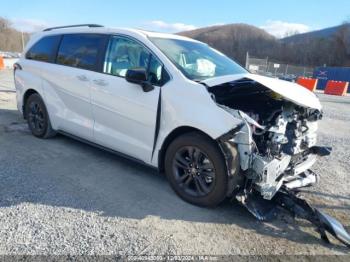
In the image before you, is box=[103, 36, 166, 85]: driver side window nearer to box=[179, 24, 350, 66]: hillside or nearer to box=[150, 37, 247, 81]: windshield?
box=[150, 37, 247, 81]: windshield

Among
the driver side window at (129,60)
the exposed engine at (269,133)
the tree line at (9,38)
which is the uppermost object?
the driver side window at (129,60)

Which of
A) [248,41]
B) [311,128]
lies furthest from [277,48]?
[311,128]

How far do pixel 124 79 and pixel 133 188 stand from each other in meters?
1.42

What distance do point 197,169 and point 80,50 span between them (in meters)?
2.76

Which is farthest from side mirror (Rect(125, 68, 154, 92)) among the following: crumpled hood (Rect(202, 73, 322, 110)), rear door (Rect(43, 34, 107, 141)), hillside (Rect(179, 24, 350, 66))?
hillside (Rect(179, 24, 350, 66))

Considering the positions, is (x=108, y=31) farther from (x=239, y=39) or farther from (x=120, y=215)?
(x=239, y=39)

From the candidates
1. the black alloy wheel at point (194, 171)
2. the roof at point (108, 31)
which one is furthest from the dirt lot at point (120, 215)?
the roof at point (108, 31)

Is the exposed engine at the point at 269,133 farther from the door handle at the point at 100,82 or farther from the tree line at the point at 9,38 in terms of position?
the tree line at the point at 9,38

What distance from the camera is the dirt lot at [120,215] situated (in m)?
3.23

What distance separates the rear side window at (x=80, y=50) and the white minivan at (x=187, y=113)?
0.02m

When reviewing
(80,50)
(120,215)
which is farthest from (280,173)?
(80,50)

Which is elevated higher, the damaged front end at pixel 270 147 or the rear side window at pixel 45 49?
the rear side window at pixel 45 49

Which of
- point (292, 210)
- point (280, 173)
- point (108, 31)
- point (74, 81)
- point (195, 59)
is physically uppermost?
point (108, 31)

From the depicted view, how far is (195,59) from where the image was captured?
185 inches
